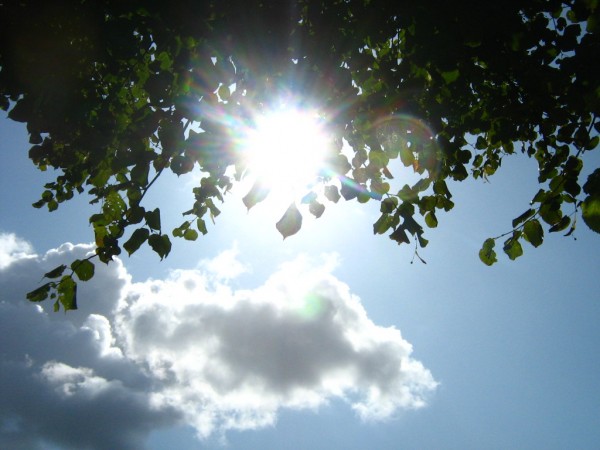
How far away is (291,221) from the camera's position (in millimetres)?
2707

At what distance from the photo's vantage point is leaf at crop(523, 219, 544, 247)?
2.47m

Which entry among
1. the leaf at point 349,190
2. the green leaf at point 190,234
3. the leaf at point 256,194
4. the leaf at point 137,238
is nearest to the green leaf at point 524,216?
the leaf at point 349,190

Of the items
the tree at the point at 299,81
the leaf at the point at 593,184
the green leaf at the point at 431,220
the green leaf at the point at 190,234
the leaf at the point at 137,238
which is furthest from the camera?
the green leaf at the point at 190,234

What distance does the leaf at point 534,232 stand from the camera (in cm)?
247

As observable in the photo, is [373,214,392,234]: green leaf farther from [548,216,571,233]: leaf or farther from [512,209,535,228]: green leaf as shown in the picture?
[548,216,571,233]: leaf

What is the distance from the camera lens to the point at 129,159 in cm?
288

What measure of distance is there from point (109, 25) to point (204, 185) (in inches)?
86.2

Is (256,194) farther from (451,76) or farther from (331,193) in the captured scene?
(451,76)

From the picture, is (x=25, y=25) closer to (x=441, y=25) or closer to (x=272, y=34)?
(x=272, y=34)

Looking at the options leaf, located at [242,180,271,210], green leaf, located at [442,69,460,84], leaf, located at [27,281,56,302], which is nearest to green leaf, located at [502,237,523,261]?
green leaf, located at [442,69,460,84]

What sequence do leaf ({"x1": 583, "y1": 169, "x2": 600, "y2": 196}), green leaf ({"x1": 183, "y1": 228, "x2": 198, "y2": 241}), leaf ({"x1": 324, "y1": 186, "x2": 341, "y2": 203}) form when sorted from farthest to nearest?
green leaf ({"x1": 183, "y1": 228, "x2": 198, "y2": 241}) < leaf ({"x1": 324, "y1": 186, "x2": 341, "y2": 203}) < leaf ({"x1": 583, "y1": 169, "x2": 600, "y2": 196})

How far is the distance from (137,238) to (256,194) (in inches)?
42.3

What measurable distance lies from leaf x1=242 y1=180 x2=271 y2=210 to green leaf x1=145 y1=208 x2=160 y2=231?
746mm

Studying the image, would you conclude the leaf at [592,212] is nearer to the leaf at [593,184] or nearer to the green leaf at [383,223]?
the leaf at [593,184]
